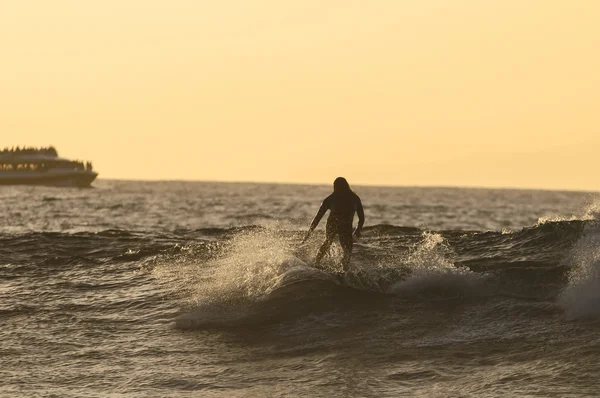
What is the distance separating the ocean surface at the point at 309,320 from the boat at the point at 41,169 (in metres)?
126

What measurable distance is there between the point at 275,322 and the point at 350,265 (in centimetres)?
406

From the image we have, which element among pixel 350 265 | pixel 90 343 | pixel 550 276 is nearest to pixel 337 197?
pixel 350 265

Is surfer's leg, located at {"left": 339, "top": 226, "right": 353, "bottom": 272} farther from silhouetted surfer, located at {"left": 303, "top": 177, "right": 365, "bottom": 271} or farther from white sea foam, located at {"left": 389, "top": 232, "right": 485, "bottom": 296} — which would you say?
white sea foam, located at {"left": 389, "top": 232, "right": 485, "bottom": 296}

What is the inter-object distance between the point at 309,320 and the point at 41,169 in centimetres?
13972

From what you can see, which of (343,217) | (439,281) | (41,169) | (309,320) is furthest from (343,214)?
(41,169)

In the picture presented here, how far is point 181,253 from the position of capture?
71.8ft

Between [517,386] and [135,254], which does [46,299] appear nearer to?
[135,254]

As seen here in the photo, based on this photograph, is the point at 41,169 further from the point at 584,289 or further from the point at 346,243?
the point at 584,289

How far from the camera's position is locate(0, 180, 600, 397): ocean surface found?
37.1 feet

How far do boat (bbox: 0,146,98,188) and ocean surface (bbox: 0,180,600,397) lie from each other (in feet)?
414

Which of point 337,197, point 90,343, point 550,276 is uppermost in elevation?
point 337,197

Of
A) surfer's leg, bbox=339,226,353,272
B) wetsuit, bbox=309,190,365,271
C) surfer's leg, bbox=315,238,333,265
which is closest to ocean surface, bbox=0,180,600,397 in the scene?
surfer's leg, bbox=315,238,333,265

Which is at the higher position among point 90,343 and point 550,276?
point 550,276

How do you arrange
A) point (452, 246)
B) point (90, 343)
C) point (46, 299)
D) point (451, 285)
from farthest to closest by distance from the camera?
1. point (452, 246)
2. point (46, 299)
3. point (451, 285)
4. point (90, 343)
